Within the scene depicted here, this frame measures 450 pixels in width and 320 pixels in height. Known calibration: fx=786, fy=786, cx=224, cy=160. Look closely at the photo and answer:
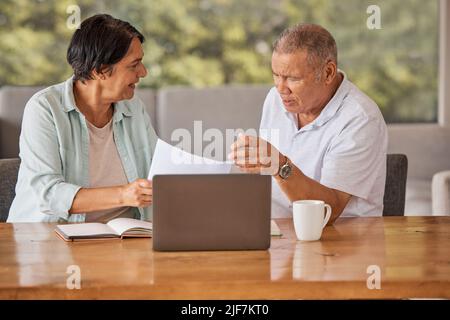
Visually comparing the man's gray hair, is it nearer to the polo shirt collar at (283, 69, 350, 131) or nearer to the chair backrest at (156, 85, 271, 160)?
the polo shirt collar at (283, 69, 350, 131)

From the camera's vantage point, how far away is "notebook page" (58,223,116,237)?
1.89 meters

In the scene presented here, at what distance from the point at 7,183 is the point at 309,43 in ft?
3.59

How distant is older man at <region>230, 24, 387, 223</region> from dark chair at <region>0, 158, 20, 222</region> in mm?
876

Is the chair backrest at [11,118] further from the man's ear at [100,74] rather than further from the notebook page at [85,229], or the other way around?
the notebook page at [85,229]

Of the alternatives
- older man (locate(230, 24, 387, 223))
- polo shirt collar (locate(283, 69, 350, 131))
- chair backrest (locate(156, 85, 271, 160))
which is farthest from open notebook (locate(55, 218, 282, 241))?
chair backrest (locate(156, 85, 271, 160))

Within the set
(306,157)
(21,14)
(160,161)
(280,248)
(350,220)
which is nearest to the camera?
(280,248)

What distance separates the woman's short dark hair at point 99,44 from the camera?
2.46m

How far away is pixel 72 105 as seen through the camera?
2408 millimetres

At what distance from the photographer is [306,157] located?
2449 millimetres

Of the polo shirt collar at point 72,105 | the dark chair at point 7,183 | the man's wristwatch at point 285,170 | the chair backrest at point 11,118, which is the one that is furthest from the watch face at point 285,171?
the chair backrest at point 11,118

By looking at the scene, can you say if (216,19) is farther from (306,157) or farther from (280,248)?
(280,248)

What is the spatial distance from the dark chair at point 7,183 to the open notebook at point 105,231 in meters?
A: 0.68
